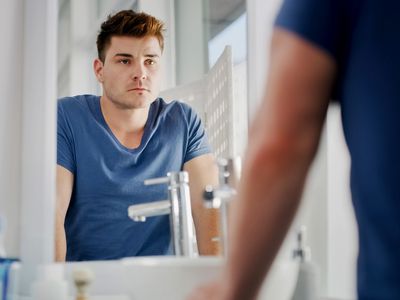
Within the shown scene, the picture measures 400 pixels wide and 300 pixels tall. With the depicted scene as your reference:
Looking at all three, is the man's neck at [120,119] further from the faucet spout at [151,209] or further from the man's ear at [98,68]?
the faucet spout at [151,209]

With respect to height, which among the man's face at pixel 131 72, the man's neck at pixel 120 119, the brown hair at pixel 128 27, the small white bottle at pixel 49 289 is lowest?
the small white bottle at pixel 49 289

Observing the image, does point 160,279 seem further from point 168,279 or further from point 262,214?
point 262,214

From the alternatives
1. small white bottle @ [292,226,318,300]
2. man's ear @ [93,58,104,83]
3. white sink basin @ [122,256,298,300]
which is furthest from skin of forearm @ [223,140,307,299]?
man's ear @ [93,58,104,83]

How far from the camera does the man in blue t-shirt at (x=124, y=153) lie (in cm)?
123

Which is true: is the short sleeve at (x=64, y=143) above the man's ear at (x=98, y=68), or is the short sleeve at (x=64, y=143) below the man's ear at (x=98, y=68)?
below

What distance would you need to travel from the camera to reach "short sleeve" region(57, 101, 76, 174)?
1249mm

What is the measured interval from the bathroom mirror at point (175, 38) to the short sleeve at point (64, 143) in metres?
0.05

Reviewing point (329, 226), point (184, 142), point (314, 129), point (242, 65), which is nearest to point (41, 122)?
point (184, 142)

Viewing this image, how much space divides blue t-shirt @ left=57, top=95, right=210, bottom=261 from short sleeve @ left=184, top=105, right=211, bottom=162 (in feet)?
0.12

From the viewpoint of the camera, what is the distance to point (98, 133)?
4.14 feet

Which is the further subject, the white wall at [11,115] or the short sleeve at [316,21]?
the white wall at [11,115]

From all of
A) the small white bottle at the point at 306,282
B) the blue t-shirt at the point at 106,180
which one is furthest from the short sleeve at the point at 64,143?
the small white bottle at the point at 306,282

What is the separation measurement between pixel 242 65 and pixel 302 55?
94 cm

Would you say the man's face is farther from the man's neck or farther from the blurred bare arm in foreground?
the blurred bare arm in foreground
